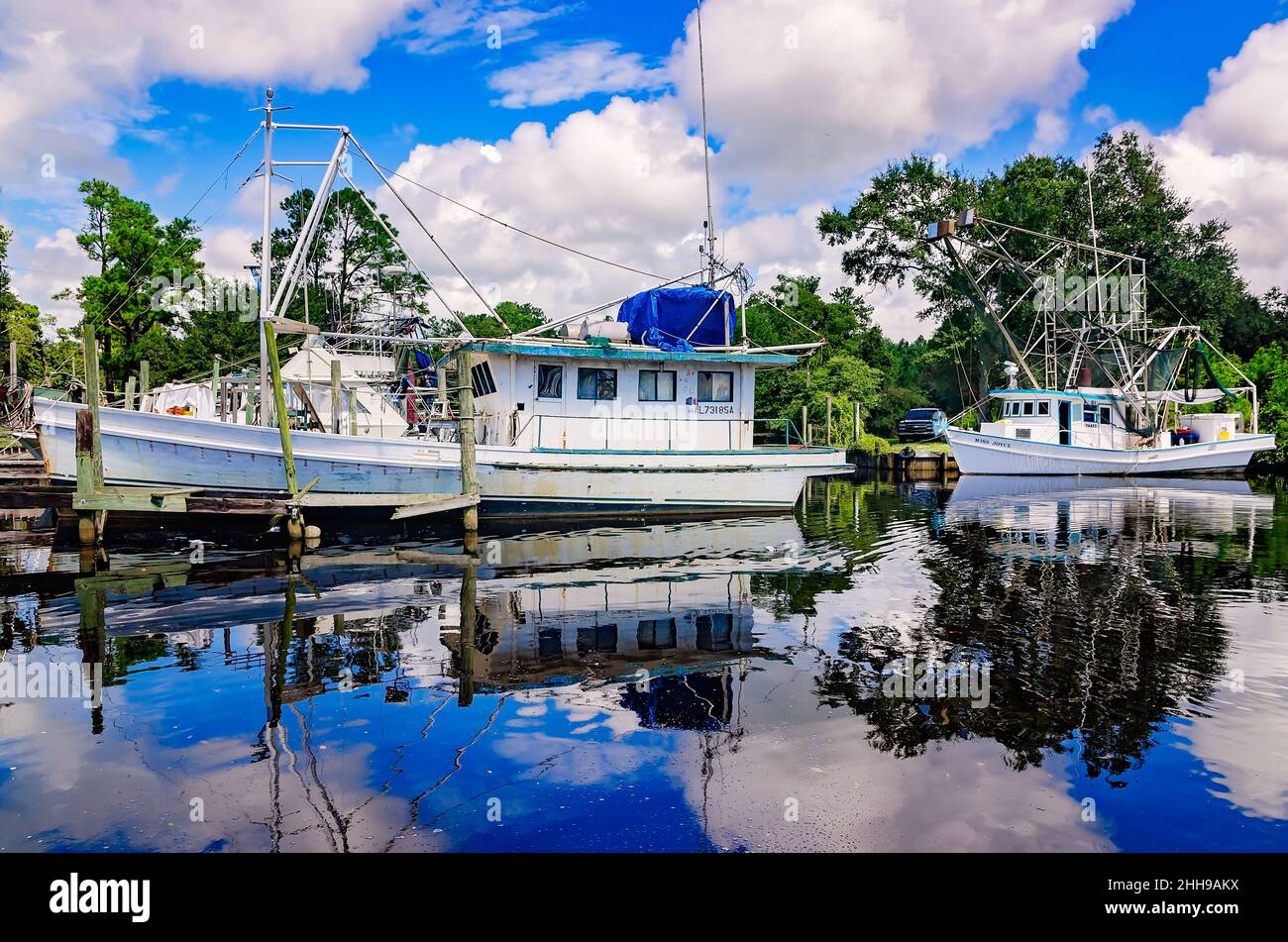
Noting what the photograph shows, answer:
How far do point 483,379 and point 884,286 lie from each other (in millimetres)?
35757

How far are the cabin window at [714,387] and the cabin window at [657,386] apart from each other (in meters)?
0.84

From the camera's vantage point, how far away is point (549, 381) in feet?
68.4

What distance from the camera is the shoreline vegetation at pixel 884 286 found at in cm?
3806

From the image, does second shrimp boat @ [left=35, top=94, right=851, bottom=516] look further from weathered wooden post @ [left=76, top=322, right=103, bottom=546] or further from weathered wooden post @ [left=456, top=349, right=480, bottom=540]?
weathered wooden post @ [left=76, top=322, right=103, bottom=546]

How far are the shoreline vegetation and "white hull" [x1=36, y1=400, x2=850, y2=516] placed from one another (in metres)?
18.4

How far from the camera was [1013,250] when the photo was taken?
46812 mm

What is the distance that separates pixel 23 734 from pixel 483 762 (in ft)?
12.7

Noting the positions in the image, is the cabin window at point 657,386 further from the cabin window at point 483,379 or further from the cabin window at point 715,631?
the cabin window at point 715,631

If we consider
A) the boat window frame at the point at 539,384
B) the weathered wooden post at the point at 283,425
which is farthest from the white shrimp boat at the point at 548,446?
the weathered wooden post at the point at 283,425

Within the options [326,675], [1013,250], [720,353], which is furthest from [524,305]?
[326,675]

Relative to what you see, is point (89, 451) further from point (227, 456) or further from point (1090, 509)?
point (1090, 509)
